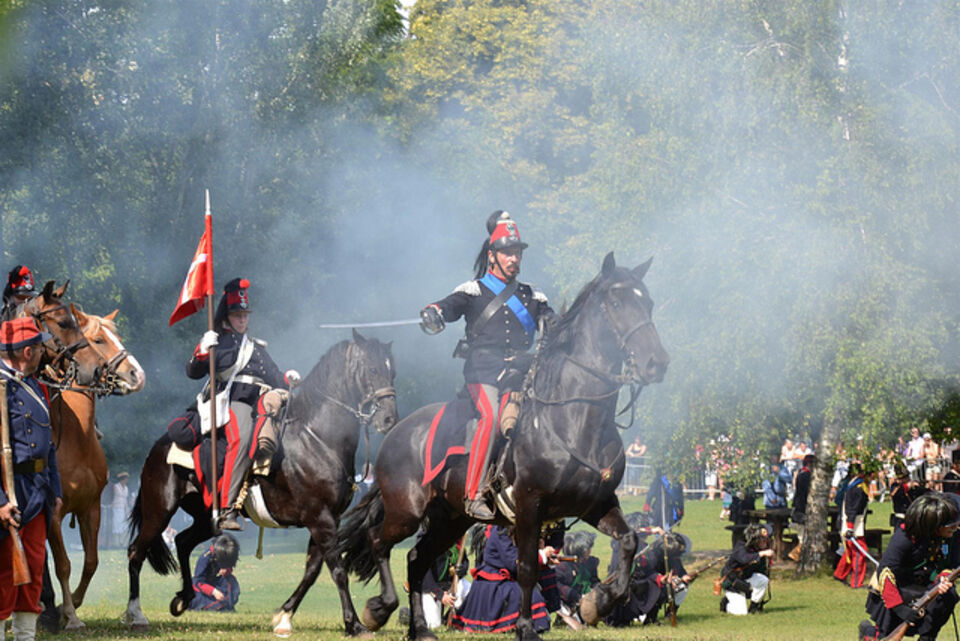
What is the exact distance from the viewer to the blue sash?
34.6 ft

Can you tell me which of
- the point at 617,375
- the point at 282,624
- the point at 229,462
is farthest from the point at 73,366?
the point at 617,375

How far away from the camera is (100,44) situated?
2406 cm

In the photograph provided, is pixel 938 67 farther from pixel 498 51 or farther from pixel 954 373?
pixel 498 51

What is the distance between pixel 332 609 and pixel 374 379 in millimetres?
7959

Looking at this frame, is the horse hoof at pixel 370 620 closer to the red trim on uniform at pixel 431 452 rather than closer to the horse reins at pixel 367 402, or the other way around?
the red trim on uniform at pixel 431 452

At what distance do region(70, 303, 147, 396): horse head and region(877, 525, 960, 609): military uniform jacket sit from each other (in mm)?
6833

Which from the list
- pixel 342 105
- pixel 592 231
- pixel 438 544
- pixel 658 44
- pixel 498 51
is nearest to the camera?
pixel 438 544

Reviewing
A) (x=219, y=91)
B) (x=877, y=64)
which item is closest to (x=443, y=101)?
(x=219, y=91)

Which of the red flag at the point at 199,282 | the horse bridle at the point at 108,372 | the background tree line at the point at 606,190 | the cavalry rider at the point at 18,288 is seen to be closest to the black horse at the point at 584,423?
the horse bridle at the point at 108,372

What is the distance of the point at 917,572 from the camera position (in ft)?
39.2

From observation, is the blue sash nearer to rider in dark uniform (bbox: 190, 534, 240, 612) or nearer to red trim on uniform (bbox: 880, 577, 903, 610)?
red trim on uniform (bbox: 880, 577, 903, 610)

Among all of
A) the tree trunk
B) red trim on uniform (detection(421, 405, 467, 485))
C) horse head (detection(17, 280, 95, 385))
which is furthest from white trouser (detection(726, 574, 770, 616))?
horse head (detection(17, 280, 95, 385))

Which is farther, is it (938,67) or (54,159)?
(54,159)

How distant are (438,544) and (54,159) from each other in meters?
15.3
